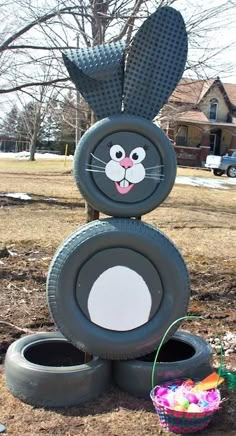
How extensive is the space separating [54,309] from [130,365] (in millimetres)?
517

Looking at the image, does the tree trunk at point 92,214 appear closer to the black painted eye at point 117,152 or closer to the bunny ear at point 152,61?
the black painted eye at point 117,152

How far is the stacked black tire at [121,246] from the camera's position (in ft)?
10.2

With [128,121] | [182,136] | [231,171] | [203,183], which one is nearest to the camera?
[128,121]

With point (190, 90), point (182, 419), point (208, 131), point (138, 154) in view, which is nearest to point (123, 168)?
point (138, 154)

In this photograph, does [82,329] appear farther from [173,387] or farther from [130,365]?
[173,387]

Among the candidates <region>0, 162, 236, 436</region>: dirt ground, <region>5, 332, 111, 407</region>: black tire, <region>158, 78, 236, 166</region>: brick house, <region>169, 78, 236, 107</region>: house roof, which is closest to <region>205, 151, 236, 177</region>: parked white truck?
<region>158, 78, 236, 166</region>: brick house

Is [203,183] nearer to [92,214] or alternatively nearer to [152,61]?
[92,214]

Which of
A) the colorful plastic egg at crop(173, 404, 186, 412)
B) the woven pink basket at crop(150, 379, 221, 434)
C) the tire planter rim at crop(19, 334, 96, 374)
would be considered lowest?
the woven pink basket at crop(150, 379, 221, 434)

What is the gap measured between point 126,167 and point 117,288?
2.21 ft

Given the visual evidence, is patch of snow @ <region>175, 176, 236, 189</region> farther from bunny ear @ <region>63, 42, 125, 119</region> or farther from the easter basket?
the easter basket

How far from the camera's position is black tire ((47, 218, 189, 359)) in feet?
10.2

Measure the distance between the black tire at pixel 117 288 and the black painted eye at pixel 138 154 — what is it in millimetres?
340

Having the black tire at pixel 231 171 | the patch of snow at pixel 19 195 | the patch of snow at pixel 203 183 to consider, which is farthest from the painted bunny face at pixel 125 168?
the black tire at pixel 231 171

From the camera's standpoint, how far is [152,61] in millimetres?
3221
